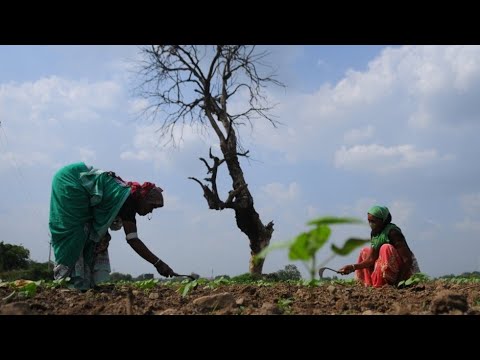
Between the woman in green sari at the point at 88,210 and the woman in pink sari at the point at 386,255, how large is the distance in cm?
167

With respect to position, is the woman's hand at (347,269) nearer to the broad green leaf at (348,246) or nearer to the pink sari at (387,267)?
the pink sari at (387,267)

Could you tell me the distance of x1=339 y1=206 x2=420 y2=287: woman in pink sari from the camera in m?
4.32

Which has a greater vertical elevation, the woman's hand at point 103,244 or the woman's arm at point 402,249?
the woman's hand at point 103,244

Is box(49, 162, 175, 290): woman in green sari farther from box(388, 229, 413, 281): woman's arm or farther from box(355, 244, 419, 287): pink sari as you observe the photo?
box(388, 229, 413, 281): woman's arm

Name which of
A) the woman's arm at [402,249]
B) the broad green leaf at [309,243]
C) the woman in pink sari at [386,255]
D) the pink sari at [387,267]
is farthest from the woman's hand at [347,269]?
the broad green leaf at [309,243]

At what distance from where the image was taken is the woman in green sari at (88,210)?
13.5 feet

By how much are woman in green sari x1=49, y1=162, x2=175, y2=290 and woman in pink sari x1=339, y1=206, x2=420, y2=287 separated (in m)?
1.67

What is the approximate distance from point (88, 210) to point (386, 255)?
8.06 ft
